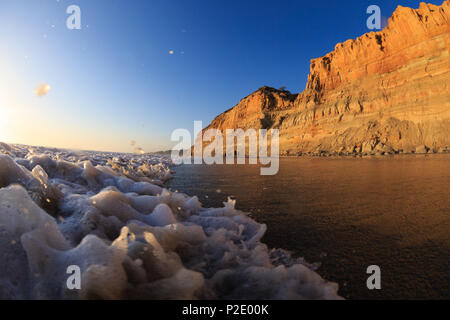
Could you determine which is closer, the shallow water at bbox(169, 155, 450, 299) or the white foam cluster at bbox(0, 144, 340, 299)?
the white foam cluster at bbox(0, 144, 340, 299)

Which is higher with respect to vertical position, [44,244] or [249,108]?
[249,108]

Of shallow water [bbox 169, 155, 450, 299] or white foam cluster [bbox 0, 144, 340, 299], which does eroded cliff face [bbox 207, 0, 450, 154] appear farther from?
white foam cluster [bbox 0, 144, 340, 299]

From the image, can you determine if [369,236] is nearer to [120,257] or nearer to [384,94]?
[120,257]

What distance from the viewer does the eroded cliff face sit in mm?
25719

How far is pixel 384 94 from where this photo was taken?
103 ft

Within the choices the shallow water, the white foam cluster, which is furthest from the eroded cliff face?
the white foam cluster

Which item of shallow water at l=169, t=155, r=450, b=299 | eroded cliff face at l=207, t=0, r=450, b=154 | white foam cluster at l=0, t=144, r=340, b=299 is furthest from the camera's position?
eroded cliff face at l=207, t=0, r=450, b=154

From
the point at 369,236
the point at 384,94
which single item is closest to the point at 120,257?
the point at 369,236

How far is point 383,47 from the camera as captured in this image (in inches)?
1383

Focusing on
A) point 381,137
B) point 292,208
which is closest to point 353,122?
point 381,137
